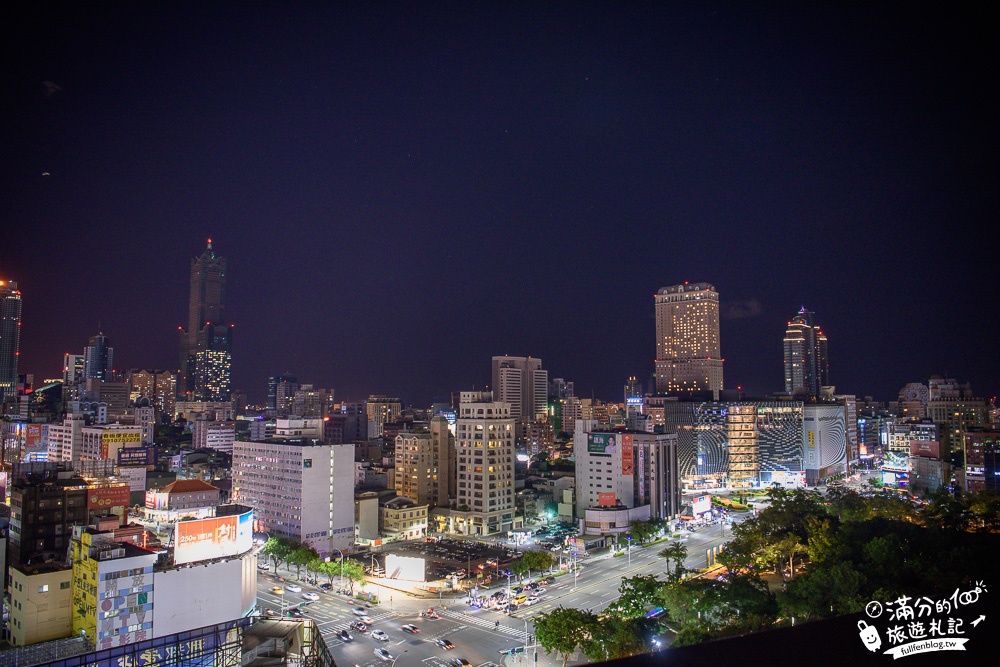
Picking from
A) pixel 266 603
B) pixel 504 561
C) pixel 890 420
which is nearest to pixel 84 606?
pixel 266 603

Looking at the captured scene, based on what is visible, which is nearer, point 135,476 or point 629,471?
point 629,471

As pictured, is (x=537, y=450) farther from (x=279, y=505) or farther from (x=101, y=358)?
(x=101, y=358)

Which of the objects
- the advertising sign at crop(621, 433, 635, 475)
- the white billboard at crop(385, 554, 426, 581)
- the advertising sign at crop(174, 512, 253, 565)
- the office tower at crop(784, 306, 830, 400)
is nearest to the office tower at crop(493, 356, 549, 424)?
the office tower at crop(784, 306, 830, 400)

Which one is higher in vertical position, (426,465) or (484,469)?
(484,469)

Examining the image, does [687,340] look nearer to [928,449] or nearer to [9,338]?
[928,449]

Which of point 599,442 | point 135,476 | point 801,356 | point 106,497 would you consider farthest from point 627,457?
point 801,356

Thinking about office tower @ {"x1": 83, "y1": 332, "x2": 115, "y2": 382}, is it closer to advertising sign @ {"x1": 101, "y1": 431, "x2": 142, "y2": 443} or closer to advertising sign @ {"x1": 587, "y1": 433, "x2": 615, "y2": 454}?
advertising sign @ {"x1": 101, "y1": 431, "x2": 142, "y2": 443}
